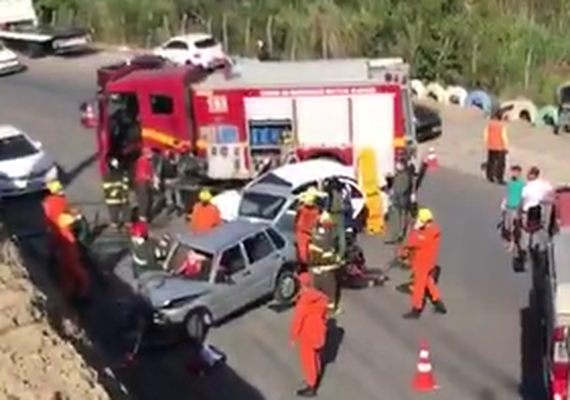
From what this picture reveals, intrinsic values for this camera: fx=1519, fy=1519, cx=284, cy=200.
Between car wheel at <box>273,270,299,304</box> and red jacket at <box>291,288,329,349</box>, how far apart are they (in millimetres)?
3522

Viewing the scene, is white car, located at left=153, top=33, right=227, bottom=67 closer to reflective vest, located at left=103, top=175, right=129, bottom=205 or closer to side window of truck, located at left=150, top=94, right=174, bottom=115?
side window of truck, located at left=150, top=94, right=174, bottom=115

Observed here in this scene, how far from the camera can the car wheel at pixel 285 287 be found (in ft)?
67.8

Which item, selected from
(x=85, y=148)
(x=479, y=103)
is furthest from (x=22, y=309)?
(x=479, y=103)

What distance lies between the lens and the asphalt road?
17812 millimetres

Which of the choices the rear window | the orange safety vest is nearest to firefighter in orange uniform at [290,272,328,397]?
the orange safety vest

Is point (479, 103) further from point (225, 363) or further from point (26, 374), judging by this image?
point (26, 374)

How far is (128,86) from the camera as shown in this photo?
88.9 feet

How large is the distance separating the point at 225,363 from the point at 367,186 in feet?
21.2

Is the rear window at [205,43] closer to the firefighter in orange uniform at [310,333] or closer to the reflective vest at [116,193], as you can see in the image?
the reflective vest at [116,193]

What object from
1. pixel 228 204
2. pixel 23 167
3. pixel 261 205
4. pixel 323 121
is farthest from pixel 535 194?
pixel 23 167

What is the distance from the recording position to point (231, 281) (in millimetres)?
19969

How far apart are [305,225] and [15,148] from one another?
8.15 m

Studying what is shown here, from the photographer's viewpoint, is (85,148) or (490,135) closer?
(490,135)

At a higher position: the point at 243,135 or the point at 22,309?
the point at 22,309
